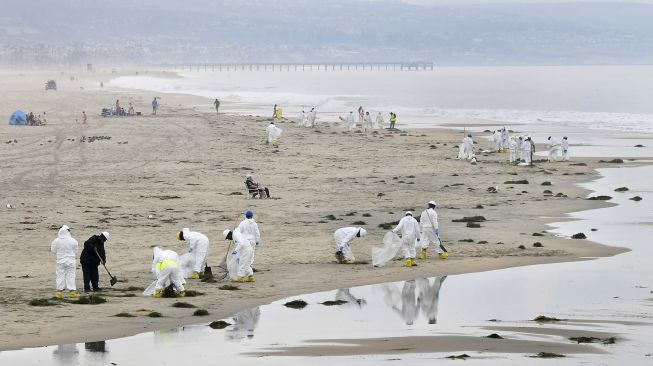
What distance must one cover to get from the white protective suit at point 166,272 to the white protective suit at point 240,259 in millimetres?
1990

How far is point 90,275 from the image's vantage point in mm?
23766

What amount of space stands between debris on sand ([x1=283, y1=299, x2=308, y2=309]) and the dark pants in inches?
152

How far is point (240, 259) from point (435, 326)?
5.48 metres

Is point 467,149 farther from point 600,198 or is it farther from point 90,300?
point 90,300

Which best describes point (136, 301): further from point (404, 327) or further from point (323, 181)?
point (323, 181)

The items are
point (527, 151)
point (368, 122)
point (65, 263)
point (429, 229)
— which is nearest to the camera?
point (65, 263)

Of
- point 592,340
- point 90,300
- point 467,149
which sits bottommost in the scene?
point 90,300

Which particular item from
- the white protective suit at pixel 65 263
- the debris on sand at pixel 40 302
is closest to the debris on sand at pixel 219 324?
the debris on sand at pixel 40 302

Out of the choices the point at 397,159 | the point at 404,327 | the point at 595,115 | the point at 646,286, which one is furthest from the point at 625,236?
the point at 595,115

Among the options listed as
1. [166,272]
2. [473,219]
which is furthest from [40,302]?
[473,219]

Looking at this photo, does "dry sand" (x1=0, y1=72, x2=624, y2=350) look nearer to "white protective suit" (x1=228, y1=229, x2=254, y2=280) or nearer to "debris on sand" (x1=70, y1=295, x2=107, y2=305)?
"debris on sand" (x1=70, y1=295, x2=107, y2=305)

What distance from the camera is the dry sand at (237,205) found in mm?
23781

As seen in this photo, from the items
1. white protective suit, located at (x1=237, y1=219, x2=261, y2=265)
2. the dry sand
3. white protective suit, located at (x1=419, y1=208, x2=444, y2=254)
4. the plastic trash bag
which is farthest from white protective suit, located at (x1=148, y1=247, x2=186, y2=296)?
white protective suit, located at (x1=419, y1=208, x2=444, y2=254)

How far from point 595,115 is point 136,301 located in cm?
8587
